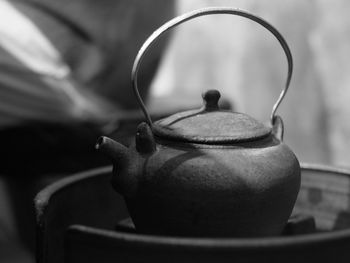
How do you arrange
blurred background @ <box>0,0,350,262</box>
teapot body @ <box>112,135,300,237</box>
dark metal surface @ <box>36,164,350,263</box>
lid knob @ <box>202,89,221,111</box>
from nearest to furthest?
dark metal surface @ <box>36,164,350,263</box>
teapot body @ <box>112,135,300,237</box>
lid knob @ <box>202,89,221,111</box>
blurred background @ <box>0,0,350,262</box>

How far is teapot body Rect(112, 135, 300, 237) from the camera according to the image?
1036mm

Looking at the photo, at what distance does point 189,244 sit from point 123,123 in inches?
52.8

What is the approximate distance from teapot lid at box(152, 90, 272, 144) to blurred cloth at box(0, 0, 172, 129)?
110 centimetres

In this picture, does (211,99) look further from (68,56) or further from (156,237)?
(68,56)

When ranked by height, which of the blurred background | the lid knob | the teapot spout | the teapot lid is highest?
the lid knob

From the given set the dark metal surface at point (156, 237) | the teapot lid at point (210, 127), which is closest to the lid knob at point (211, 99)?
the teapot lid at point (210, 127)

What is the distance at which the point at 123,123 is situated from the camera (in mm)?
2211

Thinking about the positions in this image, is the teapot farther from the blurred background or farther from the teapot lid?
the blurred background

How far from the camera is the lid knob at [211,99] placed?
3.77 ft

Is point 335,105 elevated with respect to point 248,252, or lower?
lower

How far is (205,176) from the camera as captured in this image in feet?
3.41

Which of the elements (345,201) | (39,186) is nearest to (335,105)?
(39,186)

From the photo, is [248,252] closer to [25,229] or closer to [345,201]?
[345,201]

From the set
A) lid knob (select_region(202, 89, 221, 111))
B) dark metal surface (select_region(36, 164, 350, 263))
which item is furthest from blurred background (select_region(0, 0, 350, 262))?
lid knob (select_region(202, 89, 221, 111))
